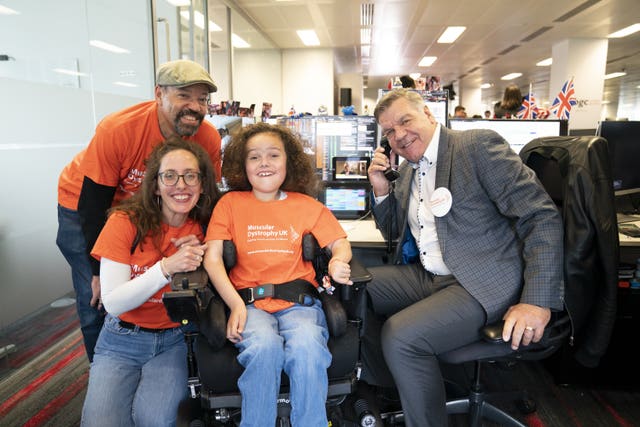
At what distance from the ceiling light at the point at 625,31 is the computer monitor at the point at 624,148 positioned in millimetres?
7317

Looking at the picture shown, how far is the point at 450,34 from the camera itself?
8.23 m

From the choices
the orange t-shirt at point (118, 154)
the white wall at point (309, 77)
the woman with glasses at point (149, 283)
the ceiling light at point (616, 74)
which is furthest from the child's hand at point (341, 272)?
the ceiling light at point (616, 74)

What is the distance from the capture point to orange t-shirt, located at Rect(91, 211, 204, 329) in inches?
54.2

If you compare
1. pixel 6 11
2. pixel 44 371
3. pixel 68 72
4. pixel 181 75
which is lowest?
pixel 44 371

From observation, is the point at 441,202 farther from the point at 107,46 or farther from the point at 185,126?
the point at 107,46

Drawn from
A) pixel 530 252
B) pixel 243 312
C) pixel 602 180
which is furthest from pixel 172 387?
pixel 602 180

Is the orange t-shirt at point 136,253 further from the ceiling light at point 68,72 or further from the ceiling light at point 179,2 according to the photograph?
the ceiling light at point 179,2

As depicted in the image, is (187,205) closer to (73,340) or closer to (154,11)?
(73,340)

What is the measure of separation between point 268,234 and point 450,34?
807cm

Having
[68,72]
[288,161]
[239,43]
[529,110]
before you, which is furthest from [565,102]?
[239,43]

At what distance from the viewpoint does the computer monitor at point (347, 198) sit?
248 cm

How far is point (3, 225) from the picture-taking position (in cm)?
229

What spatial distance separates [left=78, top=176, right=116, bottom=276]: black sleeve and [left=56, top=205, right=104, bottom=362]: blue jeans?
0.75 feet

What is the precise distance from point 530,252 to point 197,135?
1459 mm
